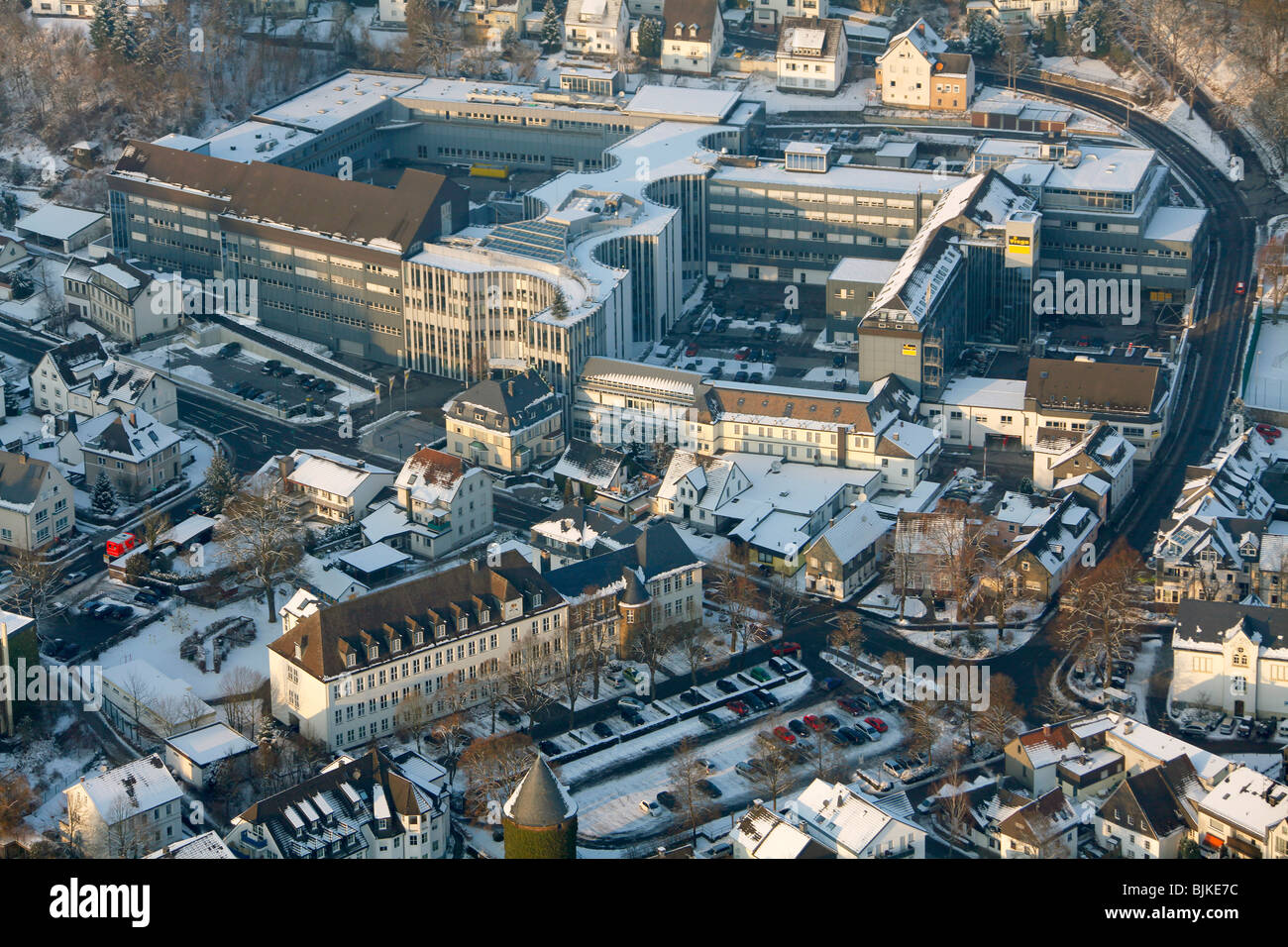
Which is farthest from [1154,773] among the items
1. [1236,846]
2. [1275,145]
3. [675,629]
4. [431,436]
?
[1275,145]

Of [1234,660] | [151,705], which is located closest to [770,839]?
[1234,660]

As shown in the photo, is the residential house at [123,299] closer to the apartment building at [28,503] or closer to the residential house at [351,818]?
the apartment building at [28,503]

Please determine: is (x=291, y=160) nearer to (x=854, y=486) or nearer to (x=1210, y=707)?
(x=854, y=486)

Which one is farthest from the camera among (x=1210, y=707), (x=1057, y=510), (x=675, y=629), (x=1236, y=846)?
(x=1057, y=510)

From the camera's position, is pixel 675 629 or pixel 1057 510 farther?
pixel 1057 510

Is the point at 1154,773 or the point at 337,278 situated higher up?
the point at 337,278

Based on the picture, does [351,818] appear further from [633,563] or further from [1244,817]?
[1244,817]
